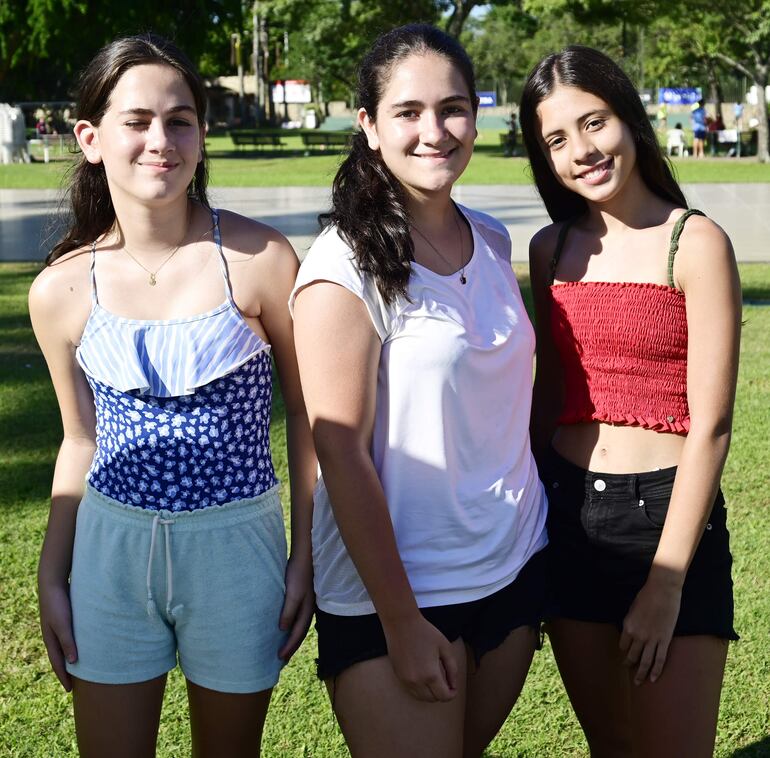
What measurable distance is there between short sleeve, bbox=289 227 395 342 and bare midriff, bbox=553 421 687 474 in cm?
70

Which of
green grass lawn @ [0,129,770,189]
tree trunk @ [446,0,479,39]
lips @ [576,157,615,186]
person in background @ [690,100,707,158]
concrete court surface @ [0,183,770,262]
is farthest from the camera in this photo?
tree trunk @ [446,0,479,39]

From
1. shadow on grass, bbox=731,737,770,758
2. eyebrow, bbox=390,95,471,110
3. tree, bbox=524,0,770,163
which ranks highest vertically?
tree, bbox=524,0,770,163

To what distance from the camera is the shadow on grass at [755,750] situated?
3.64 m

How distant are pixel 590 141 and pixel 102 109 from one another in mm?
1136

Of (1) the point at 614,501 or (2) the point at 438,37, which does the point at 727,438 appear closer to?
(1) the point at 614,501

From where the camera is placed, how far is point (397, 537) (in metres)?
2.30

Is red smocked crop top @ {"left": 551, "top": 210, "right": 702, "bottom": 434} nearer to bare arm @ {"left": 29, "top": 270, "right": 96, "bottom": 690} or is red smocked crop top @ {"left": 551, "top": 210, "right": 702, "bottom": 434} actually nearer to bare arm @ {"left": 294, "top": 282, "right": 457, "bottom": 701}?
bare arm @ {"left": 294, "top": 282, "right": 457, "bottom": 701}

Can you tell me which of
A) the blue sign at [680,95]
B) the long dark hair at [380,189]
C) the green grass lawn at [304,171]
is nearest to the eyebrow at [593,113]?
the long dark hair at [380,189]

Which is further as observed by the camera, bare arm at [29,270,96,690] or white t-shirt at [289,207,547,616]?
bare arm at [29,270,96,690]

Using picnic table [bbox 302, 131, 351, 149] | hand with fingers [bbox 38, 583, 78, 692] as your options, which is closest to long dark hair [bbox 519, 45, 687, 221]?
hand with fingers [bbox 38, 583, 78, 692]

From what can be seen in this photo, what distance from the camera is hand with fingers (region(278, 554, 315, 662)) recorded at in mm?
2445

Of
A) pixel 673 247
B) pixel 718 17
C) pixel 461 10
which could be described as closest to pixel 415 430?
pixel 673 247

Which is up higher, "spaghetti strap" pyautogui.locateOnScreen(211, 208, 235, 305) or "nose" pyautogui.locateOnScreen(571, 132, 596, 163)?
"nose" pyautogui.locateOnScreen(571, 132, 596, 163)

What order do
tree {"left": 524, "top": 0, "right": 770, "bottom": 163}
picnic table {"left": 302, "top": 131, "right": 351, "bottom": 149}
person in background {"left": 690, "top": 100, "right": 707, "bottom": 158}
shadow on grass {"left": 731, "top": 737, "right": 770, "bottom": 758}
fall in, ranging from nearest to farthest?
shadow on grass {"left": 731, "top": 737, "right": 770, "bottom": 758}
tree {"left": 524, "top": 0, "right": 770, "bottom": 163}
person in background {"left": 690, "top": 100, "right": 707, "bottom": 158}
picnic table {"left": 302, "top": 131, "right": 351, "bottom": 149}
